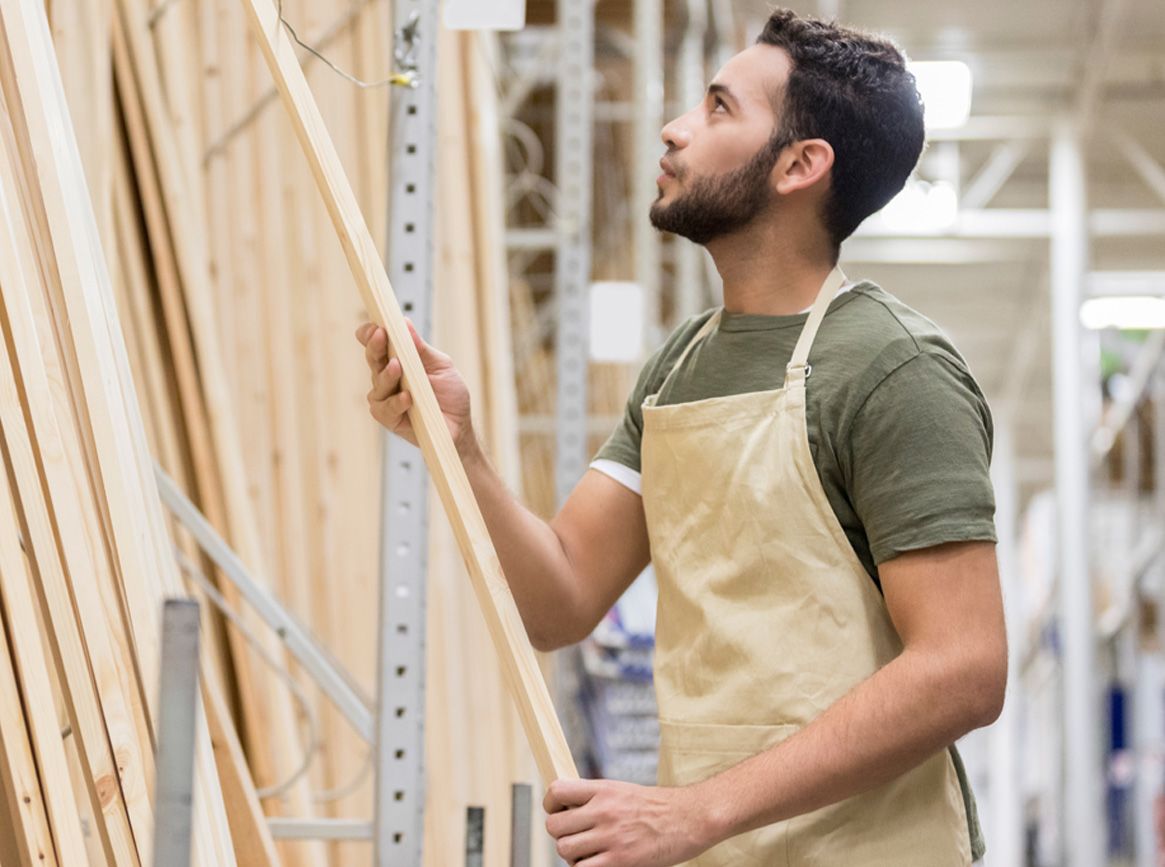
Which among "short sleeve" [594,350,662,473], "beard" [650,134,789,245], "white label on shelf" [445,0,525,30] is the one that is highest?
"white label on shelf" [445,0,525,30]

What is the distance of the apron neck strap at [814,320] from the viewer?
2.01 metres

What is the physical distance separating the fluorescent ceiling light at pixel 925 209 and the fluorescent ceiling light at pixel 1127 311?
7.06 feet

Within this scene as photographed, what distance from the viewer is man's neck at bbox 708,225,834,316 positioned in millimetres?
2133

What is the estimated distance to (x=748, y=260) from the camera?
7.05 ft

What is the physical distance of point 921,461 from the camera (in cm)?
187

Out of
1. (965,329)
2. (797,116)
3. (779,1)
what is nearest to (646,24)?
(779,1)

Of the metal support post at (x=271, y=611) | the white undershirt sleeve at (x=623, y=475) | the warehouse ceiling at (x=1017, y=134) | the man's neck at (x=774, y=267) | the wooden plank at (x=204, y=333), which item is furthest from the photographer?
the warehouse ceiling at (x=1017, y=134)

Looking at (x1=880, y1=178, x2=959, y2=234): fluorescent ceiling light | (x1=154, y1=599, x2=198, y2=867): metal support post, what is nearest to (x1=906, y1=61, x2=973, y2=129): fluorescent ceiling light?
(x1=880, y1=178, x2=959, y2=234): fluorescent ceiling light

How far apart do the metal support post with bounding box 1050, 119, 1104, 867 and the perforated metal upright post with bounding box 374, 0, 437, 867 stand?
33.2ft

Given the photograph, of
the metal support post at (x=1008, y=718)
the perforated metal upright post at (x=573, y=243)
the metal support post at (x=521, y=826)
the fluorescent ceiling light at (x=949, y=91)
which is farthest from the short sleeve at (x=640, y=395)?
the metal support post at (x=1008, y=718)

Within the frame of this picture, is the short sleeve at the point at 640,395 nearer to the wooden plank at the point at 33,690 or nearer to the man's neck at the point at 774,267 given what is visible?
the man's neck at the point at 774,267

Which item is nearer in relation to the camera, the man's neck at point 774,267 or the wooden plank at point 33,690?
the wooden plank at point 33,690

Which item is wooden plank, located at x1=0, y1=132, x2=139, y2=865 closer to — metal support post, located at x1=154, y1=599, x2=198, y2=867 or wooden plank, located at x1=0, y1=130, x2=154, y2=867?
wooden plank, located at x1=0, y1=130, x2=154, y2=867

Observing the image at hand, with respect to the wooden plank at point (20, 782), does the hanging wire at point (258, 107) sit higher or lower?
higher
